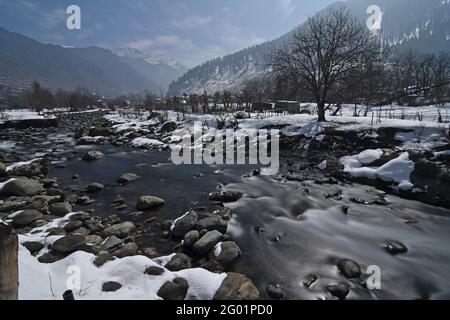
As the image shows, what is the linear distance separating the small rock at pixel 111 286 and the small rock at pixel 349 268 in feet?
17.2

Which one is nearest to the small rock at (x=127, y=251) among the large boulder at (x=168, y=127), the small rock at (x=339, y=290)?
the small rock at (x=339, y=290)

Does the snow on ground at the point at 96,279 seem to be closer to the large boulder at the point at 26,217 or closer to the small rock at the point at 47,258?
the small rock at the point at 47,258

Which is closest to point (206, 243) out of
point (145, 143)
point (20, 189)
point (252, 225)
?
point (252, 225)

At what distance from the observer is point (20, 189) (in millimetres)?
11000

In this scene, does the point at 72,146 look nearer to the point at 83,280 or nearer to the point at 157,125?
the point at 157,125

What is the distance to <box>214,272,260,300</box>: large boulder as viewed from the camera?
5.12 metres

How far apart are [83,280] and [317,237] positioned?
6.58m

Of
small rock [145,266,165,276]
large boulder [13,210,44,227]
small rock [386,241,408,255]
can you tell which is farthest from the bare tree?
large boulder [13,210,44,227]

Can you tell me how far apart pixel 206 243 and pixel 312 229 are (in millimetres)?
3804

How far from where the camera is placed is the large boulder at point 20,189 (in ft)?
35.9

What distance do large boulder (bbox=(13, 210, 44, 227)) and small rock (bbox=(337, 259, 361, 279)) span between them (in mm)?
9574

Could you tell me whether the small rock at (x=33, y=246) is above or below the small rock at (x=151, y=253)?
above

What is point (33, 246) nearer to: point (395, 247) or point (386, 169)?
point (395, 247)

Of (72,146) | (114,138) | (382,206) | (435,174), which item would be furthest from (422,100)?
(72,146)
